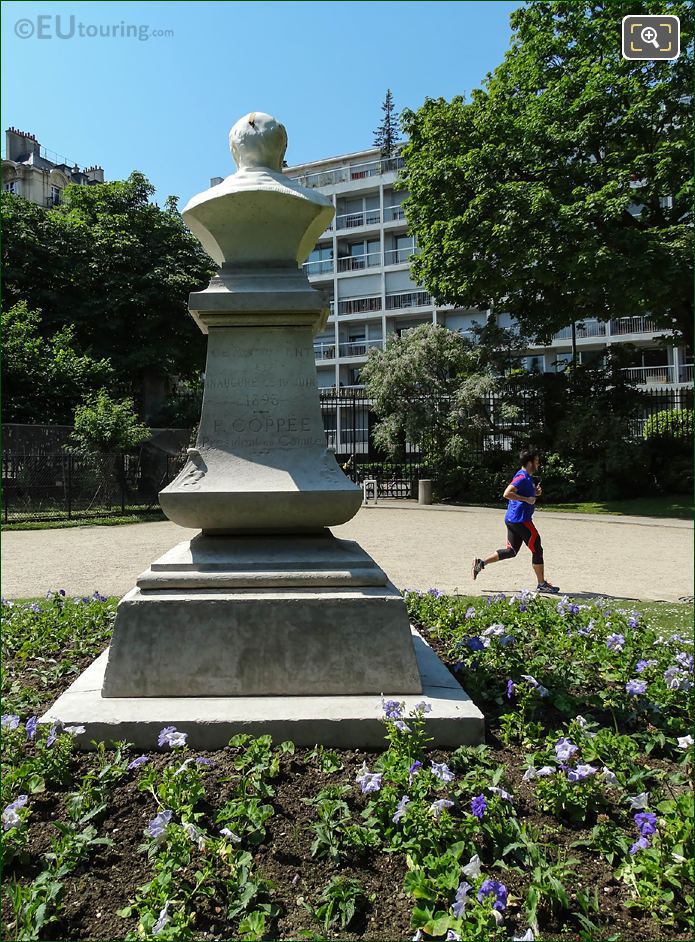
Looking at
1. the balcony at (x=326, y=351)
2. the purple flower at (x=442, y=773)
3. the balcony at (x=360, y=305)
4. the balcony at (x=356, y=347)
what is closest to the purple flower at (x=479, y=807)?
the purple flower at (x=442, y=773)

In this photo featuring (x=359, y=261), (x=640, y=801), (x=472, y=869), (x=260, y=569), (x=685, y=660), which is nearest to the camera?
(x=472, y=869)

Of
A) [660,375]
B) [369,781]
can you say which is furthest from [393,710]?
[660,375]

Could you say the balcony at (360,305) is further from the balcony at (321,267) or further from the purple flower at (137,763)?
the purple flower at (137,763)

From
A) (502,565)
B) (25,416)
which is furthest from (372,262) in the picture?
(502,565)

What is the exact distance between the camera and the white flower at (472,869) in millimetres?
2205

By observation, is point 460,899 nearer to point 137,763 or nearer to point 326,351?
point 137,763

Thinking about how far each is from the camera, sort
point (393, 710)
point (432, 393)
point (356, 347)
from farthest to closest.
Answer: point (356, 347), point (432, 393), point (393, 710)

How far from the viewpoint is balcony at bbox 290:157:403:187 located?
165 feet

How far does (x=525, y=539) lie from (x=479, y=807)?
19.2 ft

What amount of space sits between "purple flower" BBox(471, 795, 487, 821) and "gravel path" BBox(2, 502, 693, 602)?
507 cm

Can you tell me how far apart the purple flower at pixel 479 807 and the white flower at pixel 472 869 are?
210mm

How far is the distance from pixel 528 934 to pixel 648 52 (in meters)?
4.31

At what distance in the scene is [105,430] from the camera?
1789 centimetres

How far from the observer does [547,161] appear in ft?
57.3
